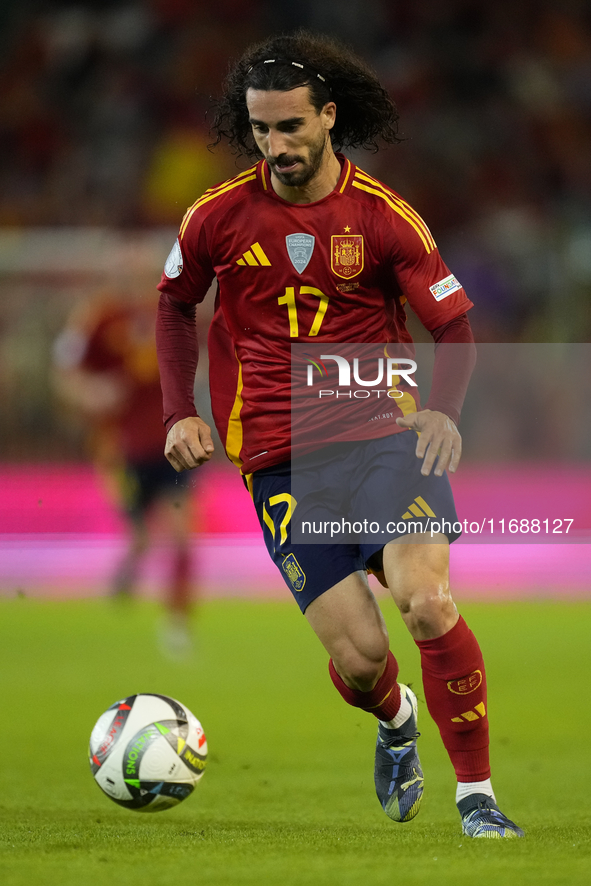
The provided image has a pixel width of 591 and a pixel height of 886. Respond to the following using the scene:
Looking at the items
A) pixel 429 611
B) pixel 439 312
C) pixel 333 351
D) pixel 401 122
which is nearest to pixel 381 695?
pixel 429 611

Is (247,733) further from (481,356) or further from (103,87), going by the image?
(103,87)

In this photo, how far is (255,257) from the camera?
11.7ft

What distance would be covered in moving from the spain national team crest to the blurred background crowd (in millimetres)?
6901

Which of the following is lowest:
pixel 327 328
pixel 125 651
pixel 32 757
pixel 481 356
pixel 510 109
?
pixel 125 651

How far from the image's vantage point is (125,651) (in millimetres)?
7070

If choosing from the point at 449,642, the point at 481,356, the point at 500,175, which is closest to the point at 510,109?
the point at 500,175

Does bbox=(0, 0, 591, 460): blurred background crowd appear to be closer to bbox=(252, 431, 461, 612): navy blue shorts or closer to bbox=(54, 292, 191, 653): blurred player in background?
bbox=(54, 292, 191, 653): blurred player in background

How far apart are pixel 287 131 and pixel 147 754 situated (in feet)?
5.88

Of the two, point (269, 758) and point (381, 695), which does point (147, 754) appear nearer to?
point (381, 695)

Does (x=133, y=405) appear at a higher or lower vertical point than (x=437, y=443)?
lower

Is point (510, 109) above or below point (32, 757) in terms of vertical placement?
above

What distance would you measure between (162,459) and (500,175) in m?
6.22

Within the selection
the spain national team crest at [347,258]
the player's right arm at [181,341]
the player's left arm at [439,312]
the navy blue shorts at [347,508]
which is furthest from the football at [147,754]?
the spain national team crest at [347,258]

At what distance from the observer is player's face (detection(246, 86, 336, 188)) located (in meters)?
3.43
